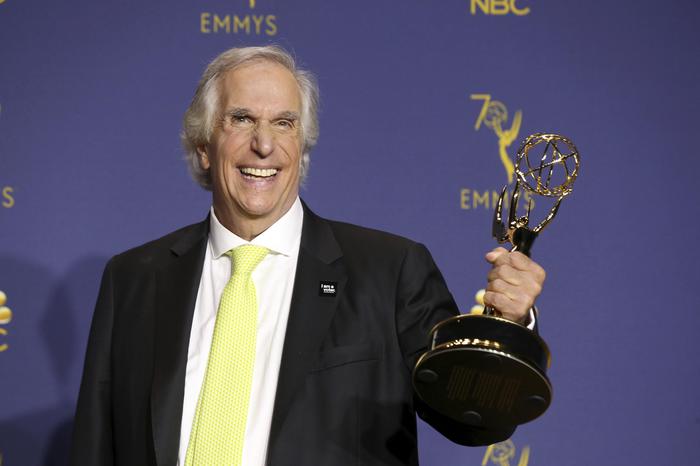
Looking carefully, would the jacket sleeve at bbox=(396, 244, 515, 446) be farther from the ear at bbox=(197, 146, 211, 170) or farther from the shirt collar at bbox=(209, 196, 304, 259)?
the ear at bbox=(197, 146, 211, 170)

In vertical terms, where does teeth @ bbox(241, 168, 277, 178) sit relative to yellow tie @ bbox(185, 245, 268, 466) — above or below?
above

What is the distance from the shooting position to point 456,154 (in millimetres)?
2463

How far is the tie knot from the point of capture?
1.80 meters

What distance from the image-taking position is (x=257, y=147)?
72.2 inches

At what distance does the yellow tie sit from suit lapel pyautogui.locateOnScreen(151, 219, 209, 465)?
4 centimetres

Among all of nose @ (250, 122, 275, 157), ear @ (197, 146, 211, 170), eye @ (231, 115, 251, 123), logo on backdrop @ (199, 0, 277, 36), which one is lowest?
ear @ (197, 146, 211, 170)

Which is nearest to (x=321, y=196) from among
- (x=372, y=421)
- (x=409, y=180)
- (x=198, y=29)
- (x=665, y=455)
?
(x=409, y=180)

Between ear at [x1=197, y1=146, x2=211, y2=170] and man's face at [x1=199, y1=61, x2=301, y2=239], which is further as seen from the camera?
ear at [x1=197, y1=146, x2=211, y2=170]

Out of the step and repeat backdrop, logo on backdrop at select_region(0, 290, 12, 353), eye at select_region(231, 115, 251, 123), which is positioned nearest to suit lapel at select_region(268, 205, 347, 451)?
eye at select_region(231, 115, 251, 123)

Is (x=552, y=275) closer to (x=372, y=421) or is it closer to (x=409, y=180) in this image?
(x=409, y=180)

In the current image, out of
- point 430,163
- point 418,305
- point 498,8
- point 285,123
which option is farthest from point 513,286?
point 498,8

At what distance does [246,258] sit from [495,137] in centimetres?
90

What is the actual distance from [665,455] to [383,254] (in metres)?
1.04

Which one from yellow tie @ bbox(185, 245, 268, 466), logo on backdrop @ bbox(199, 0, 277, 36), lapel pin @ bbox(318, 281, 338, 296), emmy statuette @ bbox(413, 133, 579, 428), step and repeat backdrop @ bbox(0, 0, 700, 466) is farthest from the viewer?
logo on backdrop @ bbox(199, 0, 277, 36)
